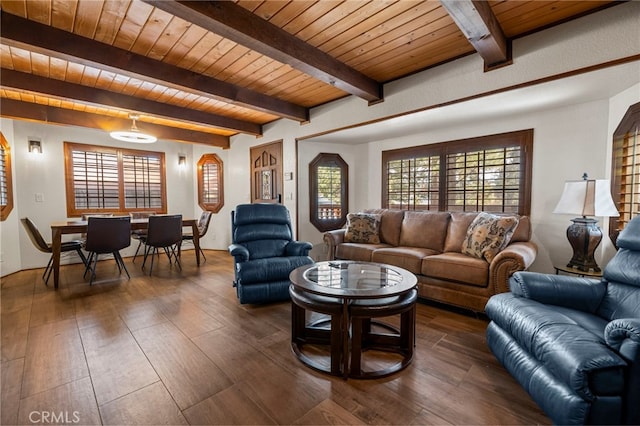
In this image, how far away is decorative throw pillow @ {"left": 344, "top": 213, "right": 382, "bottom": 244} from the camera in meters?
3.81

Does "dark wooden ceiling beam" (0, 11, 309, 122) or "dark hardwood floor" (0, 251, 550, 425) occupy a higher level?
"dark wooden ceiling beam" (0, 11, 309, 122)

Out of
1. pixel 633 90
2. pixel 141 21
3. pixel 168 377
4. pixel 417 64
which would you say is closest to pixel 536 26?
pixel 417 64

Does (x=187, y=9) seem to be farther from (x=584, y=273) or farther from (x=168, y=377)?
(x=584, y=273)

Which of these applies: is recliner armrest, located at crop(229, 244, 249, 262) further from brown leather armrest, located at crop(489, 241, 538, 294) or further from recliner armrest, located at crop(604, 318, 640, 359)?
recliner armrest, located at crop(604, 318, 640, 359)

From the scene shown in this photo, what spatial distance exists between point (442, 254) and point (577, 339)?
5.87ft

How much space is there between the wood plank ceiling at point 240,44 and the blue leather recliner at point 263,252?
1421 mm

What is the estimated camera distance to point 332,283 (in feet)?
6.45

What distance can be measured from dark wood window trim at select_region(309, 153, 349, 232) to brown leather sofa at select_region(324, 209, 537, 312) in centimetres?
87

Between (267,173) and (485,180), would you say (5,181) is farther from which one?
(485,180)

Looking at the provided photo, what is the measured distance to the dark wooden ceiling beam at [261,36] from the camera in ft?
5.69

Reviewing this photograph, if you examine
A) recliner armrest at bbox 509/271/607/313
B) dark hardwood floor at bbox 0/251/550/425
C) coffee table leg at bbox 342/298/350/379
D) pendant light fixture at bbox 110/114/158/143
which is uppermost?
pendant light fixture at bbox 110/114/158/143

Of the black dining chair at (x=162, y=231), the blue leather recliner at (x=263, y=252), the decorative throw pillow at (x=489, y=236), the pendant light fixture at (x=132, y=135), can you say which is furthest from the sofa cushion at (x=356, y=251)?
the pendant light fixture at (x=132, y=135)

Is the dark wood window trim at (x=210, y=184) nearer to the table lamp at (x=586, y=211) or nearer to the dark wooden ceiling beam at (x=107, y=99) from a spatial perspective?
the dark wooden ceiling beam at (x=107, y=99)

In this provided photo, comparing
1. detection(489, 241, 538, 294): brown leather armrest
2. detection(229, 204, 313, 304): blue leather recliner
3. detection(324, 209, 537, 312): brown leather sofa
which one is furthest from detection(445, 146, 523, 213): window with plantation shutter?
detection(229, 204, 313, 304): blue leather recliner
